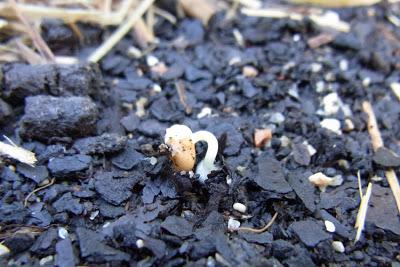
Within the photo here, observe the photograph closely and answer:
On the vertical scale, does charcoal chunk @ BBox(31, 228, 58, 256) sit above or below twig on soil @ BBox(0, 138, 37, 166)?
below

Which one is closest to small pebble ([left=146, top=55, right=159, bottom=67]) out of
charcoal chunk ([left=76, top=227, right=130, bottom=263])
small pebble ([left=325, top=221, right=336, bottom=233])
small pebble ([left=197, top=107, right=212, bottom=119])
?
small pebble ([left=197, top=107, right=212, bottom=119])

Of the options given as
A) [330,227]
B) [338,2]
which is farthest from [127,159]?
[338,2]

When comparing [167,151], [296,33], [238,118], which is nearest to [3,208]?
[167,151]

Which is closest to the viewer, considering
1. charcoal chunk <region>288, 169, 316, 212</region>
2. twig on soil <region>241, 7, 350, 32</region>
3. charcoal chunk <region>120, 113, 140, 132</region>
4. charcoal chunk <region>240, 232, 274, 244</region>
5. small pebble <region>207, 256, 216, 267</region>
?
small pebble <region>207, 256, 216, 267</region>

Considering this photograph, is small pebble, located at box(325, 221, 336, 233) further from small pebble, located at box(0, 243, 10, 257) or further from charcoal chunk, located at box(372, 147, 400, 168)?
small pebble, located at box(0, 243, 10, 257)

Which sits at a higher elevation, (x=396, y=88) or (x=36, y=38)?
(x=36, y=38)

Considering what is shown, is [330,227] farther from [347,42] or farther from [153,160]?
[347,42]

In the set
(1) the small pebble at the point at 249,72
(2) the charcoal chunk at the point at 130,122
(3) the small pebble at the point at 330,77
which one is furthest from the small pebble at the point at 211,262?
(3) the small pebble at the point at 330,77
